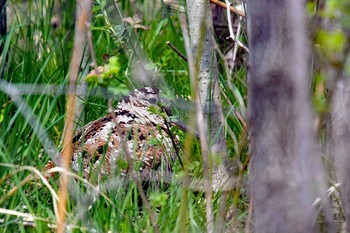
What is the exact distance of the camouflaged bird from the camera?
139 inches

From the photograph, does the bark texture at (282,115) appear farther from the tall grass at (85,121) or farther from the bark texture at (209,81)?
the bark texture at (209,81)

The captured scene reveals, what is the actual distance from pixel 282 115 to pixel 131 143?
2.06 m

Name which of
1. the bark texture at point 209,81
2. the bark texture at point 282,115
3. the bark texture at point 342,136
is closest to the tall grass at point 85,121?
the bark texture at point 209,81

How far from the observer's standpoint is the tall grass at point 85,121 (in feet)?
9.55

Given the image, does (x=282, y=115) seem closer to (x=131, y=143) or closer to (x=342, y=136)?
(x=342, y=136)

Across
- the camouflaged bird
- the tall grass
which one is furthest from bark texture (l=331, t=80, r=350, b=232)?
the camouflaged bird

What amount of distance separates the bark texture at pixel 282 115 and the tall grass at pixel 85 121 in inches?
24.9

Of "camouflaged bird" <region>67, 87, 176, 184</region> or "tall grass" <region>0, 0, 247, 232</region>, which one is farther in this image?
"camouflaged bird" <region>67, 87, 176, 184</region>

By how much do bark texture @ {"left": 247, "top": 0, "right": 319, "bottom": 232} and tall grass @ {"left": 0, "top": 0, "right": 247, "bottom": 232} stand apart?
2.08ft

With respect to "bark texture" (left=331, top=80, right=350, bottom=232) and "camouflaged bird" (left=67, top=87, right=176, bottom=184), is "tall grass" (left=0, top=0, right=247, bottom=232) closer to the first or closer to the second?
"camouflaged bird" (left=67, top=87, right=176, bottom=184)

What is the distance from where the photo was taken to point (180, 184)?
11.1ft

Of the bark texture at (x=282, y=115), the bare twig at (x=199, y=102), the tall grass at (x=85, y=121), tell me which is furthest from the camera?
the tall grass at (x=85, y=121)

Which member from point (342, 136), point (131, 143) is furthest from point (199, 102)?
point (131, 143)

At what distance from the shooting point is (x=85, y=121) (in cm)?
425
